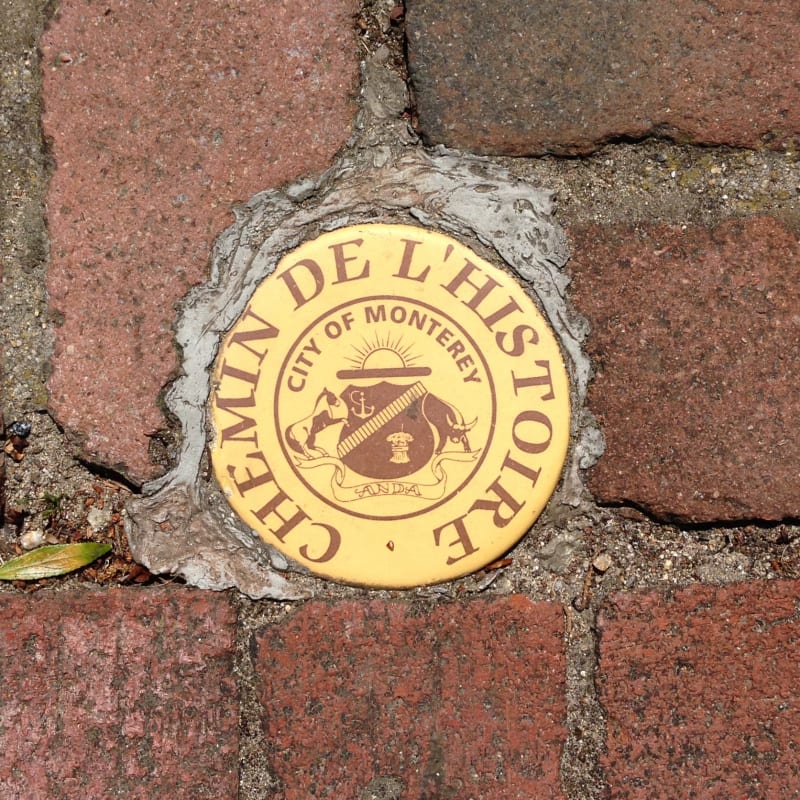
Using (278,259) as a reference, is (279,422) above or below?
below

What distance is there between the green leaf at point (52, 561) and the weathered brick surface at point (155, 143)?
0.11 meters

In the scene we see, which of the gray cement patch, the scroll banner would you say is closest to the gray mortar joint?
the gray cement patch

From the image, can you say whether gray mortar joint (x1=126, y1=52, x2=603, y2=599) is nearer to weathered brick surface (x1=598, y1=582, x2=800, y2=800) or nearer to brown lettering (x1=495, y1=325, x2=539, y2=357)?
brown lettering (x1=495, y1=325, x2=539, y2=357)

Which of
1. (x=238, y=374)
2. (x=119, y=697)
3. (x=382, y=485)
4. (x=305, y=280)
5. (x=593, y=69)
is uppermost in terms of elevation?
(x=593, y=69)

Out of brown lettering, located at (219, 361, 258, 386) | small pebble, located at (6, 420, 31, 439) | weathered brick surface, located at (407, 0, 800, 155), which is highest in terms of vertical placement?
weathered brick surface, located at (407, 0, 800, 155)

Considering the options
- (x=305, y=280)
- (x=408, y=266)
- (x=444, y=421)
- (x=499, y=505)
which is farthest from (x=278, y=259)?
(x=499, y=505)

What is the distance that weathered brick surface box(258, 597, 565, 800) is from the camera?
0.88 meters

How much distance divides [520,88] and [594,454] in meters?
0.43

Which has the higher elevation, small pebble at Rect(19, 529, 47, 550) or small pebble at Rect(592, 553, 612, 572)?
small pebble at Rect(592, 553, 612, 572)

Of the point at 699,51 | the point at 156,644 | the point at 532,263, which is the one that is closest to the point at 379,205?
the point at 532,263

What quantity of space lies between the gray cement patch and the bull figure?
0.43ft

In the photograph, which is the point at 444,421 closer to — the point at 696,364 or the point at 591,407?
the point at 591,407

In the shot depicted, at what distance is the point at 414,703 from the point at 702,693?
1.07 ft

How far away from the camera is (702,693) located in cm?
89
